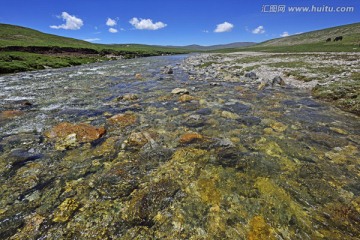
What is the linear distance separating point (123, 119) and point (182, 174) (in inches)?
202

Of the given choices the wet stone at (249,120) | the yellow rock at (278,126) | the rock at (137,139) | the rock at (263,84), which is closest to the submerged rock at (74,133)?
the rock at (137,139)

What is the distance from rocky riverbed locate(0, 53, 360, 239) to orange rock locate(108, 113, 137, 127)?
5 centimetres

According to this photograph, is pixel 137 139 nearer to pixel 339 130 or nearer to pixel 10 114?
pixel 339 130

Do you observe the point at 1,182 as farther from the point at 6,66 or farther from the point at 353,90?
the point at 6,66

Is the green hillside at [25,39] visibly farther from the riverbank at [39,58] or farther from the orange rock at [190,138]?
the orange rock at [190,138]

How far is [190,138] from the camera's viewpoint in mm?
7680

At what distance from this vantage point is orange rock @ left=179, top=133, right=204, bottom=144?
7.51 meters

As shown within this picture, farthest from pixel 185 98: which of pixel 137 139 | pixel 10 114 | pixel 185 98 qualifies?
pixel 10 114

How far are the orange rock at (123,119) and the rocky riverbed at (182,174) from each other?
0.16ft

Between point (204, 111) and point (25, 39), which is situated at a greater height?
point (25, 39)

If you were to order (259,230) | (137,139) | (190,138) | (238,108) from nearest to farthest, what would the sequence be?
(259,230) → (137,139) → (190,138) → (238,108)

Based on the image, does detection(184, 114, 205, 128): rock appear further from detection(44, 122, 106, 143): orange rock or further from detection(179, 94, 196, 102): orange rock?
detection(44, 122, 106, 143): orange rock

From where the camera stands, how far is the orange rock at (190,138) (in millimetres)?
7512

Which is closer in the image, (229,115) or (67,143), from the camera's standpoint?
(67,143)
